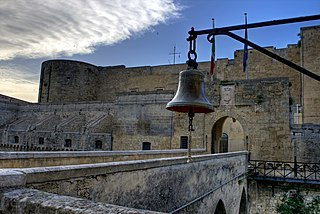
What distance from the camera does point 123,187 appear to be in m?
4.14

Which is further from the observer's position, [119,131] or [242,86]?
[119,131]

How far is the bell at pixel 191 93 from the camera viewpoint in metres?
3.58

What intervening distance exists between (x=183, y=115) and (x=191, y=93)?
13.9 metres

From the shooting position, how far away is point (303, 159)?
47.7ft

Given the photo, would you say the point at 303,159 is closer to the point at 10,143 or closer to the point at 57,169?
the point at 57,169

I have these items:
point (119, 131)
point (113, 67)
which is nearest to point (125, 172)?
point (119, 131)

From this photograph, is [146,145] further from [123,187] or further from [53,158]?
[123,187]

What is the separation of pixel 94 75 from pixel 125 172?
2966cm

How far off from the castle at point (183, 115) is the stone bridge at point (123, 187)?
6.70 meters

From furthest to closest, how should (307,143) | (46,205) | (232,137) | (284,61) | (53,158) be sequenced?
1. (232,137)
2. (307,143)
3. (53,158)
4. (284,61)
5. (46,205)

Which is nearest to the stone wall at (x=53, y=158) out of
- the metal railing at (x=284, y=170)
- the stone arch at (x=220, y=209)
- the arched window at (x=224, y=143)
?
the stone arch at (x=220, y=209)

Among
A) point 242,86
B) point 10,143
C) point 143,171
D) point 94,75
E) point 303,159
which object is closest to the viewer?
point 143,171

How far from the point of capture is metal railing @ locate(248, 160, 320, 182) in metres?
13.1

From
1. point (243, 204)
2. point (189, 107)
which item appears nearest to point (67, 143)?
point (243, 204)
